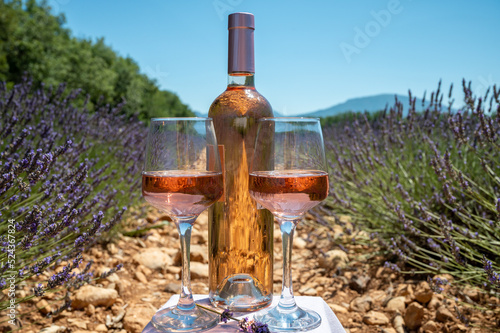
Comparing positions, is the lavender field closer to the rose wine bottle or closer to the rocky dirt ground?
the rocky dirt ground

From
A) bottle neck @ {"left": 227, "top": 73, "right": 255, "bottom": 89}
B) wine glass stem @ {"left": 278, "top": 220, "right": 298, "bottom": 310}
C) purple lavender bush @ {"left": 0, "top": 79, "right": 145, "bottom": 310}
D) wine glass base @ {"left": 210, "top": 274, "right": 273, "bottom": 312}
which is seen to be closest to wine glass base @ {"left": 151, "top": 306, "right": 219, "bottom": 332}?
wine glass base @ {"left": 210, "top": 274, "right": 273, "bottom": 312}

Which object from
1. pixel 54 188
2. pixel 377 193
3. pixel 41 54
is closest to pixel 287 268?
pixel 54 188

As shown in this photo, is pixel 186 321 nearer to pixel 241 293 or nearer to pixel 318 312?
pixel 241 293

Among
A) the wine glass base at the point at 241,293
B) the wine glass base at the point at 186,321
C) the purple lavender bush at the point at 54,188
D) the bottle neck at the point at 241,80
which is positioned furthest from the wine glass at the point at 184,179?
the purple lavender bush at the point at 54,188

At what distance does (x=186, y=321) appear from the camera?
1433mm

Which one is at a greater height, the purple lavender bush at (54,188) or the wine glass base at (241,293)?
the purple lavender bush at (54,188)

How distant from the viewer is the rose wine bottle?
1620mm

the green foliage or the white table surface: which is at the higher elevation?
the green foliage

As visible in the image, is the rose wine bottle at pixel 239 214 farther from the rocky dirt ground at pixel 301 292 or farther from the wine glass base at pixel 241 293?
the rocky dirt ground at pixel 301 292

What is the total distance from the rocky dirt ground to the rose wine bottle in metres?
0.95

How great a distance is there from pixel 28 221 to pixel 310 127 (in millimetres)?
1318

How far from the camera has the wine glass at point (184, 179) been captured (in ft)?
4.51

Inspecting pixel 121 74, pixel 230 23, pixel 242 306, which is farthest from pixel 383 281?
pixel 121 74

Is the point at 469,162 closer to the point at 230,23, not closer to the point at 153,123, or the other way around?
the point at 230,23
